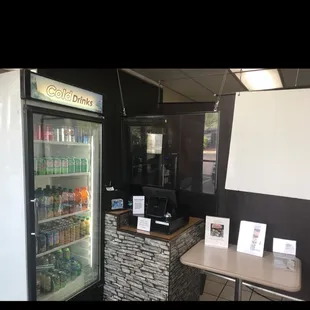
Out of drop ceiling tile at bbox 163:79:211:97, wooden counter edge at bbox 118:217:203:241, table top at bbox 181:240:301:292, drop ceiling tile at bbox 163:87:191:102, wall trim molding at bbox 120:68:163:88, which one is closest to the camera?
table top at bbox 181:240:301:292

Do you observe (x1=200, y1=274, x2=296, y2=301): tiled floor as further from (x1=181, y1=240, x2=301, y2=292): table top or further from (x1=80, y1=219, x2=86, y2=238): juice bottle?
(x1=80, y1=219, x2=86, y2=238): juice bottle


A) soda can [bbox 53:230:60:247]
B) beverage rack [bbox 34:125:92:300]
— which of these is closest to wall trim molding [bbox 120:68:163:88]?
beverage rack [bbox 34:125:92:300]

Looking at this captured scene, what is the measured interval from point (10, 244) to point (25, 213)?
0.32 meters

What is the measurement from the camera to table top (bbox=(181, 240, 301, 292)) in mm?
1625

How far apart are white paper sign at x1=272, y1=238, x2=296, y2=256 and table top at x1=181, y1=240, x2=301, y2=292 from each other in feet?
0.23

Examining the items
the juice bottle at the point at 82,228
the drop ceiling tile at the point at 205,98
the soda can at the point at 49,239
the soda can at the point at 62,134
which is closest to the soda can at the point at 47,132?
the soda can at the point at 62,134

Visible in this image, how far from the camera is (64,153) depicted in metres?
2.38

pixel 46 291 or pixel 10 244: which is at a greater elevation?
pixel 10 244

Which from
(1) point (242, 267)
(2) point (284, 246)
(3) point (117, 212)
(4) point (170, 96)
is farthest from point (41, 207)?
(4) point (170, 96)

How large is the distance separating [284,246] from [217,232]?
0.58 meters

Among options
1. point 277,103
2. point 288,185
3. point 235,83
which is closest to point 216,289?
point 288,185

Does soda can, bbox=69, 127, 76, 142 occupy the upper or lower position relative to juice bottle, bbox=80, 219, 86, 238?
upper

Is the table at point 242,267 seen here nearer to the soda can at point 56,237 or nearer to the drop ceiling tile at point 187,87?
the soda can at point 56,237
